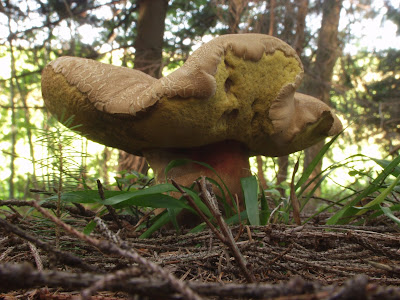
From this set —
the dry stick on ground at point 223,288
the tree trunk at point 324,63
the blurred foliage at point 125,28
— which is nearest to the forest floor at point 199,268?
the dry stick on ground at point 223,288

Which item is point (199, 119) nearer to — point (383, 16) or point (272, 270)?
point (272, 270)

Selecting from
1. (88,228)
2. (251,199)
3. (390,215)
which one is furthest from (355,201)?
(88,228)

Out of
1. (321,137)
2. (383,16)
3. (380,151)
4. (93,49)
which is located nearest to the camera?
(321,137)

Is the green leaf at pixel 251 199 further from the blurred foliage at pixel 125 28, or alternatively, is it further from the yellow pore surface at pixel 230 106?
the blurred foliage at pixel 125 28

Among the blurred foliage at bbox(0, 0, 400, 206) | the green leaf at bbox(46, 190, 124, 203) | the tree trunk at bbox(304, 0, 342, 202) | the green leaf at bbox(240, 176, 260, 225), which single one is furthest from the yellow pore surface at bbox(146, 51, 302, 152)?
the tree trunk at bbox(304, 0, 342, 202)

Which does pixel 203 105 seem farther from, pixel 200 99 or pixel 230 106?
pixel 230 106

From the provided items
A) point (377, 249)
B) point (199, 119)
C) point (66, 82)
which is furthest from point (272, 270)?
point (66, 82)
